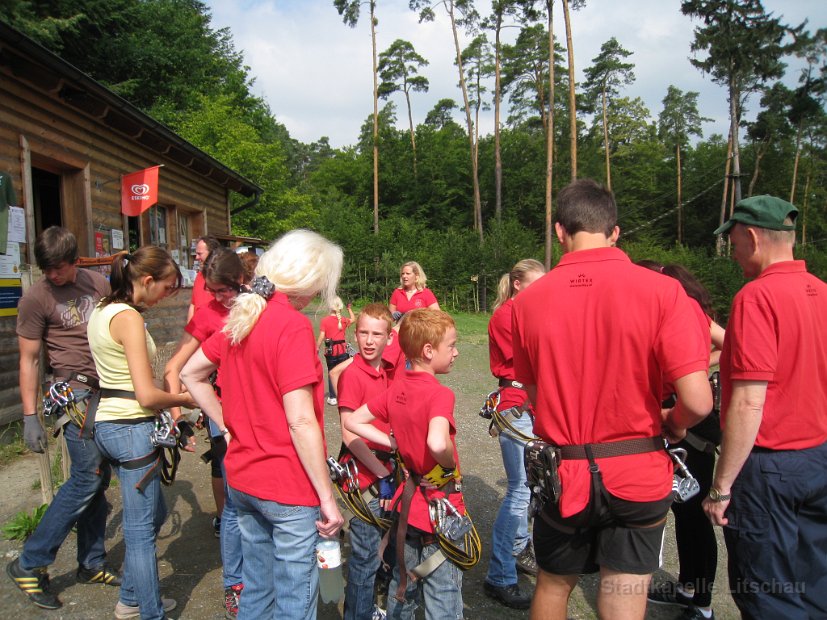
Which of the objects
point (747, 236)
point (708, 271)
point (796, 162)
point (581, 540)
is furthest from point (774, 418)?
point (796, 162)

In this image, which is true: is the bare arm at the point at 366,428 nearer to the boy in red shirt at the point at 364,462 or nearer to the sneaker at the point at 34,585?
the boy in red shirt at the point at 364,462

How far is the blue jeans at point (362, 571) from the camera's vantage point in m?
2.67

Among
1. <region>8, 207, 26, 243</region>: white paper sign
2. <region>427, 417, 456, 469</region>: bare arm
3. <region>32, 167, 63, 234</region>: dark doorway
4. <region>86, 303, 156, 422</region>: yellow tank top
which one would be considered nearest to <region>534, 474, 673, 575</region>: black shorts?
<region>427, 417, 456, 469</region>: bare arm

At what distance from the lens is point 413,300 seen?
7188 mm

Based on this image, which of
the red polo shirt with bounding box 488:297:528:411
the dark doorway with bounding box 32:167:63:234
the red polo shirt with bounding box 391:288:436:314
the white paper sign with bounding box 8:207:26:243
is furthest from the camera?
the dark doorway with bounding box 32:167:63:234

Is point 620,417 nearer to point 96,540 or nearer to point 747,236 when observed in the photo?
point 747,236

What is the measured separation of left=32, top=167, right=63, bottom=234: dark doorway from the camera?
30.2 feet

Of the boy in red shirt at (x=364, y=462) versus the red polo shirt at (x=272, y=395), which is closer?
the red polo shirt at (x=272, y=395)

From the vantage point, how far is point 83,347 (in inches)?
130

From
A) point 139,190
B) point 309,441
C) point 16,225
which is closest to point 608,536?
point 309,441

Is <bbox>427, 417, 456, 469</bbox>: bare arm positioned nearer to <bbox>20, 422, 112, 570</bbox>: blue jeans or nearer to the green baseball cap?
the green baseball cap

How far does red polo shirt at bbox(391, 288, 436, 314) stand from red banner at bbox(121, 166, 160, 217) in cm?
451

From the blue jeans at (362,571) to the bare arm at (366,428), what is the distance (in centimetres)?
44

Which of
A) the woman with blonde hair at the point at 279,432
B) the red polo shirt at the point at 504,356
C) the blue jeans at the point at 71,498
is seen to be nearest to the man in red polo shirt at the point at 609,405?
the woman with blonde hair at the point at 279,432
